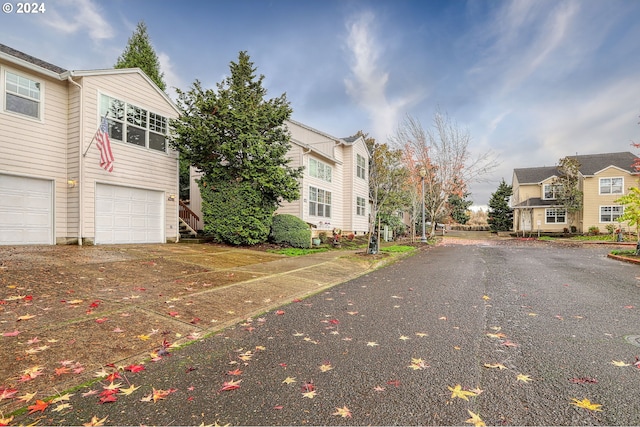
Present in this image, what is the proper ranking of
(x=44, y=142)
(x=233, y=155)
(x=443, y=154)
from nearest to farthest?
(x=44, y=142)
(x=233, y=155)
(x=443, y=154)

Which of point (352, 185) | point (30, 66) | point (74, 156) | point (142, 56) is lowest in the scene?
point (74, 156)

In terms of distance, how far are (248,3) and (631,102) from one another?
19.6m

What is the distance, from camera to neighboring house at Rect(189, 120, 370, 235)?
1742 centimetres

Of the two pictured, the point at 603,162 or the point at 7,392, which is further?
the point at 603,162

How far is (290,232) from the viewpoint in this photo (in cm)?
1434

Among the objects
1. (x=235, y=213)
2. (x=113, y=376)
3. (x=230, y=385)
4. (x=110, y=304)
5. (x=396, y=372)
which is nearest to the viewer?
(x=230, y=385)

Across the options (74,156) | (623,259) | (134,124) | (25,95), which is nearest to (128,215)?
(74,156)

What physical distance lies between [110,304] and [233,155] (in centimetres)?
932

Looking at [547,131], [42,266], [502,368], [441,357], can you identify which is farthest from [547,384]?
[547,131]

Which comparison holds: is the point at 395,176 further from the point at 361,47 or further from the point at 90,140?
the point at 90,140

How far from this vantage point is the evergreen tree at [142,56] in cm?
2238

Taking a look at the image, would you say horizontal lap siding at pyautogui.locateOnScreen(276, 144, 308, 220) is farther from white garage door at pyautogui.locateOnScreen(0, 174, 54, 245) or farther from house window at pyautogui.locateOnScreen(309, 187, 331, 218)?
white garage door at pyautogui.locateOnScreen(0, 174, 54, 245)

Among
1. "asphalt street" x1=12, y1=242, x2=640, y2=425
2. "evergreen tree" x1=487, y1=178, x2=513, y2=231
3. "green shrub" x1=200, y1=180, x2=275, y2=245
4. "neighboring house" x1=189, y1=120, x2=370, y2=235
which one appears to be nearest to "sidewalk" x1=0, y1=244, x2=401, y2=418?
"asphalt street" x1=12, y1=242, x2=640, y2=425

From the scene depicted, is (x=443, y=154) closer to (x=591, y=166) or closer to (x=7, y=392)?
(x=591, y=166)
